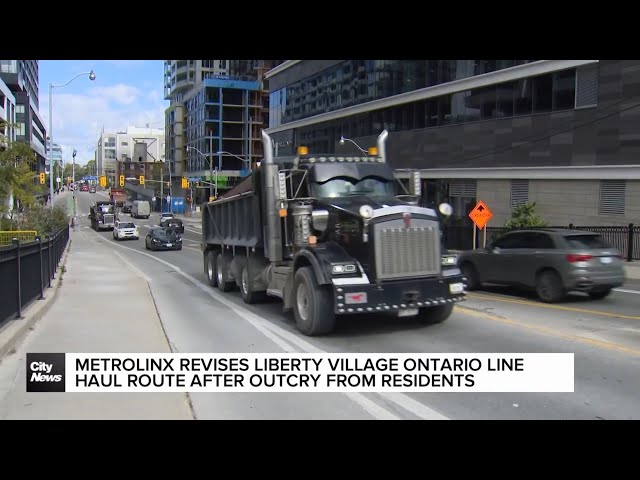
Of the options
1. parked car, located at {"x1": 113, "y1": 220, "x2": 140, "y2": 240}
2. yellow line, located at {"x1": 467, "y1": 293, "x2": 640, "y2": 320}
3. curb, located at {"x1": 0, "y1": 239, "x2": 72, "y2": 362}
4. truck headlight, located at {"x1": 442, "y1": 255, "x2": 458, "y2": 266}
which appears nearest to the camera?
curb, located at {"x1": 0, "y1": 239, "x2": 72, "y2": 362}

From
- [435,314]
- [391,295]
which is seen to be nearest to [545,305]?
[435,314]

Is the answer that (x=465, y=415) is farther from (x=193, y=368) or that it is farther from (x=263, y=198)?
(x=263, y=198)

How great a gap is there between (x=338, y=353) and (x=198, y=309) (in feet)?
17.1

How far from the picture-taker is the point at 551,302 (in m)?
12.5

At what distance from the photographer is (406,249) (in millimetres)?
8938

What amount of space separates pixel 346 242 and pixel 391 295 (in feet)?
4.00

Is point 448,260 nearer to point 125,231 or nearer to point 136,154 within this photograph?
point 125,231

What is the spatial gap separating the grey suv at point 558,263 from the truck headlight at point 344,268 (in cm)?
581

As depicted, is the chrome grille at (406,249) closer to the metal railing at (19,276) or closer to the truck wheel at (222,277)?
the metal railing at (19,276)

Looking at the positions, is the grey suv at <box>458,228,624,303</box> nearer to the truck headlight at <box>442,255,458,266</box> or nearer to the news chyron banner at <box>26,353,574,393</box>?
the truck headlight at <box>442,255,458,266</box>

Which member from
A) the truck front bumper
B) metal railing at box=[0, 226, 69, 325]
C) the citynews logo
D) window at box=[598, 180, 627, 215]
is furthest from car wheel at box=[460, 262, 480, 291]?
window at box=[598, 180, 627, 215]

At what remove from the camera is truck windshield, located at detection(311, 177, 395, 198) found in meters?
10.2

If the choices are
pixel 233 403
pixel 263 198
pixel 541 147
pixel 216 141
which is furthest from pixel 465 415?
pixel 216 141

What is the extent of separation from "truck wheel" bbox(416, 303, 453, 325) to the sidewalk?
14.6 ft
